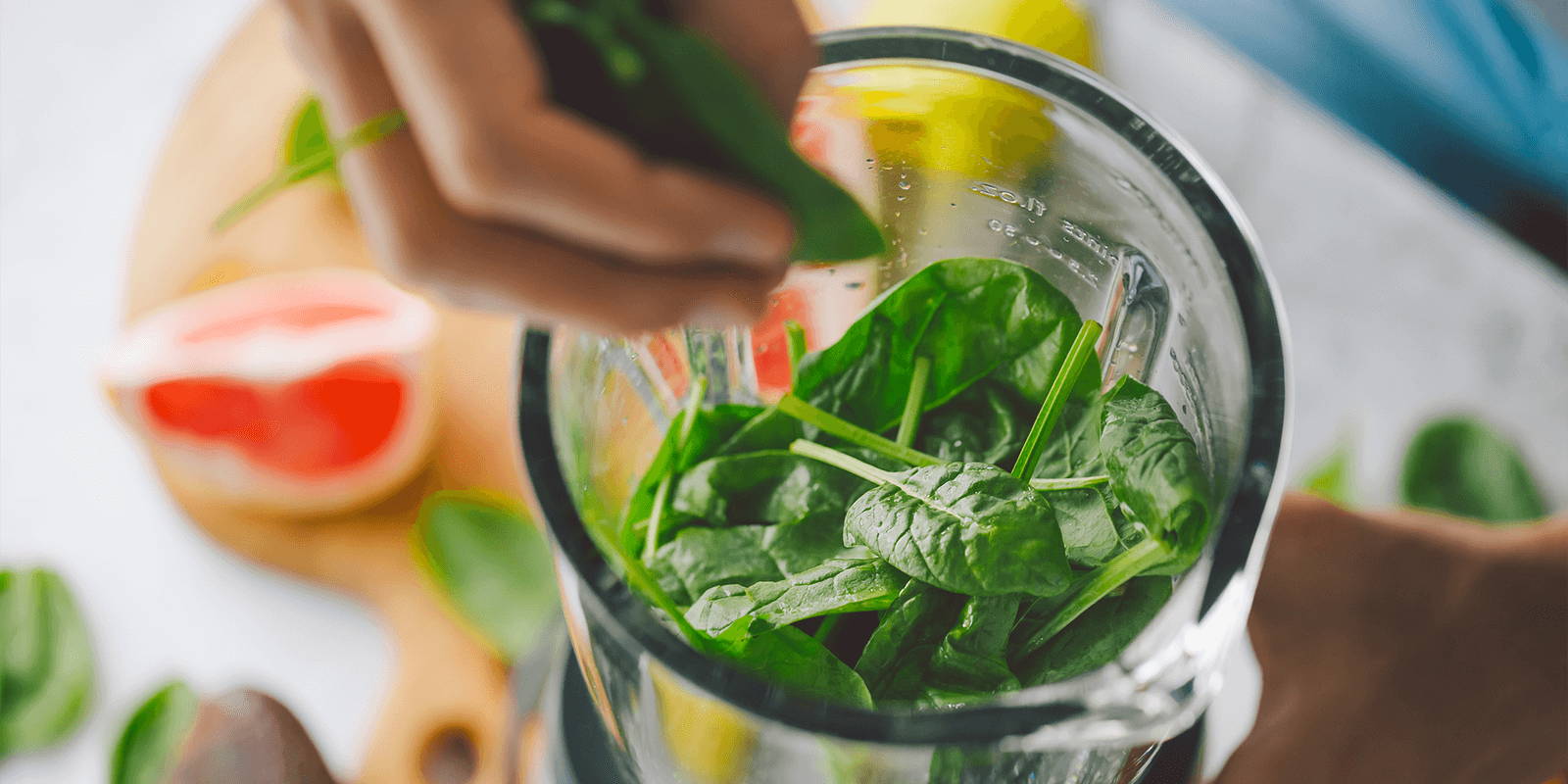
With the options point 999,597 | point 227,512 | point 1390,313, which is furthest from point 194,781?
point 1390,313

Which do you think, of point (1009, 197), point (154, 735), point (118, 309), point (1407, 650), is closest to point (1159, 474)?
point (1009, 197)

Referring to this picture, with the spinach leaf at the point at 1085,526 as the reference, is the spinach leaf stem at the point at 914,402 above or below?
above

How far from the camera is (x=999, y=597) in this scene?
35 cm

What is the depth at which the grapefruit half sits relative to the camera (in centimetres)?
72

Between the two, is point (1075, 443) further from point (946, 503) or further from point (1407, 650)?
point (1407, 650)

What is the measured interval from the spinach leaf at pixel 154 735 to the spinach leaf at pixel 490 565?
177 mm

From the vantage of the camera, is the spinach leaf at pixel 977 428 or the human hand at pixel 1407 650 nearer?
the spinach leaf at pixel 977 428

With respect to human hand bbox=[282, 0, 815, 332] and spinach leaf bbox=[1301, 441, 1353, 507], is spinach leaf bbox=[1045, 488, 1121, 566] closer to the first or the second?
human hand bbox=[282, 0, 815, 332]

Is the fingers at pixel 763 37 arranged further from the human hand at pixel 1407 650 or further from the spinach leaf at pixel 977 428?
the human hand at pixel 1407 650

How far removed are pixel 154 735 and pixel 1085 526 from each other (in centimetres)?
62

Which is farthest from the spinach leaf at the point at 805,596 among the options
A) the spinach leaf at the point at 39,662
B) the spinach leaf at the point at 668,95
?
the spinach leaf at the point at 39,662

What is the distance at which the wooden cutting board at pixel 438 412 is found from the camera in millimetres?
696

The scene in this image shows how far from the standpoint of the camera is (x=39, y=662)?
2.51 ft

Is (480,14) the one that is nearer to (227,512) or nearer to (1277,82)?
(227,512)
